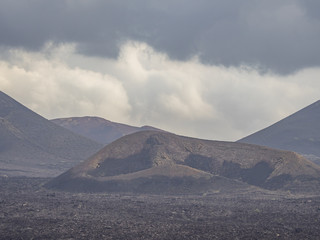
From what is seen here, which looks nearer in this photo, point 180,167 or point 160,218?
point 160,218

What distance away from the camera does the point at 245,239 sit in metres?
49.5

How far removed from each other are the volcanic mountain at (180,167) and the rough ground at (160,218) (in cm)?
1290

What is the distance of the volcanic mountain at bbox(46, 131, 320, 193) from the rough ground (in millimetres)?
12902

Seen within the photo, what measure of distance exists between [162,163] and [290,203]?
48.2m

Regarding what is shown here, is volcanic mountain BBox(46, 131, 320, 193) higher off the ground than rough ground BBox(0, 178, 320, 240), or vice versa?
volcanic mountain BBox(46, 131, 320, 193)

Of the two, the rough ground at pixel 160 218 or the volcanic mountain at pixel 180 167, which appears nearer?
the rough ground at pixel 160 218

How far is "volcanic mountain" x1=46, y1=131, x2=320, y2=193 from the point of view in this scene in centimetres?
11406

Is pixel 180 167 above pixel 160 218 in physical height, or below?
above

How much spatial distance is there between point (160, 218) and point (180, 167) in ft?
173

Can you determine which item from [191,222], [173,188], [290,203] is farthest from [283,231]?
[173,188]

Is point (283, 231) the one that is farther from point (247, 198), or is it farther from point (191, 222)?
point (247, 198)

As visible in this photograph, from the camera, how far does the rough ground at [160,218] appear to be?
174 ft

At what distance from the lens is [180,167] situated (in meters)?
120

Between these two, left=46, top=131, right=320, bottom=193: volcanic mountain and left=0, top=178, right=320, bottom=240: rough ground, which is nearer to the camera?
left=0, top=178, right=320, bottom=240: rough ground
